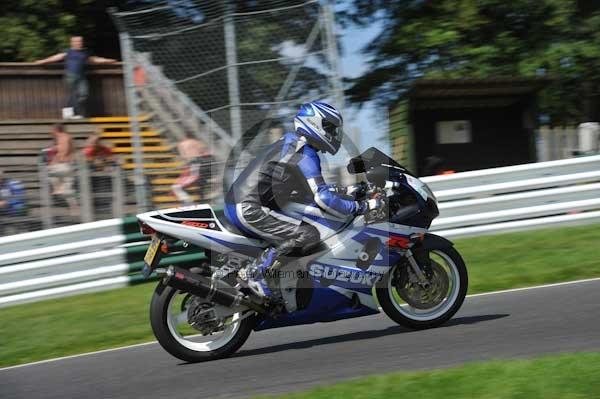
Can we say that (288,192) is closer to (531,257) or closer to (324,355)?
(324,355)

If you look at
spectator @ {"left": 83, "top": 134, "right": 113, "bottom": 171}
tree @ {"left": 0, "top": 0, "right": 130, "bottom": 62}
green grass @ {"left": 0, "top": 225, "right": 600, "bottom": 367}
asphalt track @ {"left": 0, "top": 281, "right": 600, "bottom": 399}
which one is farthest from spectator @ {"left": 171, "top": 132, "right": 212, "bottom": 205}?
tree @ {"left": 0, "top": 0, "right": 130, "bottom": 62}

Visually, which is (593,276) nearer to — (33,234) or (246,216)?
(246,216)

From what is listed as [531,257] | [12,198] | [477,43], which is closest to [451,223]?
[531,257]

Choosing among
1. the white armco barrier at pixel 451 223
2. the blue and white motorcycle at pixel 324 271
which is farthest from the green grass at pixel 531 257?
the blue and white motorcycle at pixel 324 271

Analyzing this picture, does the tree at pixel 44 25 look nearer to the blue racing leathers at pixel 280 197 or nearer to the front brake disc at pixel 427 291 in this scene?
the blue racing leathers at pixel 280 197

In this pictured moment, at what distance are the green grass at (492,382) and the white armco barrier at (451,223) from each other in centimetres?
572

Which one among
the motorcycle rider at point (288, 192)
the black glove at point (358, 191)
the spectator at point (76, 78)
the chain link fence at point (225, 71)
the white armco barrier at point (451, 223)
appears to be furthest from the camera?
the spectator at point (76, 78)

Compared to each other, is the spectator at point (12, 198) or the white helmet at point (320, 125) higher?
the white helmet at point (320, 125)

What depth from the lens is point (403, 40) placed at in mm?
18406

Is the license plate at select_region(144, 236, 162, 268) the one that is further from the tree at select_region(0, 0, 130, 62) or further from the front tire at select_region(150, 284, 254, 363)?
the tree at select_region(0, 0, 130, 62)

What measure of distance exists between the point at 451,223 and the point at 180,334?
5.43 metres

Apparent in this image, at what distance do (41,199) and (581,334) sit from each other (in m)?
7.23

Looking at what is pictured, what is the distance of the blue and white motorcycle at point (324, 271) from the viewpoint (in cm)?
651

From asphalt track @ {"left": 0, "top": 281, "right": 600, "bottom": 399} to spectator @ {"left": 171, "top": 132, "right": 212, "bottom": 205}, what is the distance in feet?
11.6
